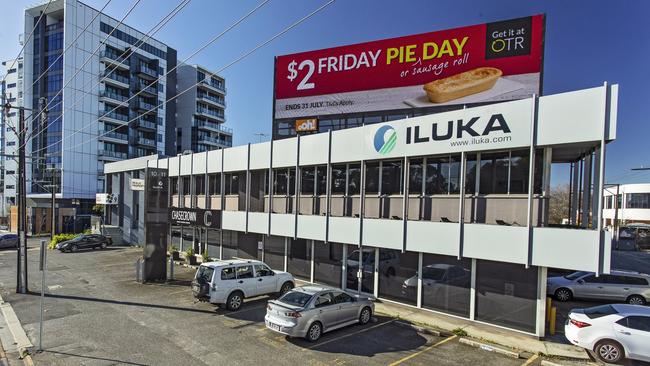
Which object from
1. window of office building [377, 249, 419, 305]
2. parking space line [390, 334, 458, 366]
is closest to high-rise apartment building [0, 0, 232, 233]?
window of office building [377, 249, 419, 305]

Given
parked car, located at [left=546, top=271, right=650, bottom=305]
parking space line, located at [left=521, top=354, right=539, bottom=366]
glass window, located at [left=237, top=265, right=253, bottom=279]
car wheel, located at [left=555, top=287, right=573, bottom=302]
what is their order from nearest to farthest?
1. parking space line, located at [left=521, top=354, right=539, bottom=366]
2. glass window, located at [left=237, top=265, right=253, bottom=279]
3. parked car, located at [left=546, top=271, right=650, bottom=305]
4. car wheel, located at [left=555, top=287, right=573, bottom=302]

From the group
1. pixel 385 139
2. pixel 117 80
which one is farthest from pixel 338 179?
pixel 117 80

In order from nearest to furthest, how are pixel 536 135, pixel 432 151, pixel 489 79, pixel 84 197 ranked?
1. pixel 536 135
2. pixel 432 151
3. pixel 489 79
4. pixel 84 197

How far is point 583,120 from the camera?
37.5 ft

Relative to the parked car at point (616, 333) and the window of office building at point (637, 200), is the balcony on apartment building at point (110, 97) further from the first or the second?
the window of office building at point (637, 200)

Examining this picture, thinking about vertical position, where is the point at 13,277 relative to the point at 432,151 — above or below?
below

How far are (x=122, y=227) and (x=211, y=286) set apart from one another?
28.9 m

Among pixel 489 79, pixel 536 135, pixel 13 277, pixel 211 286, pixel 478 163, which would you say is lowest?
pixel 13 277

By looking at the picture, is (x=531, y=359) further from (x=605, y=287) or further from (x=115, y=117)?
(x=115, y=117)

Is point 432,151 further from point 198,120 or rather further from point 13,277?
point 198,120

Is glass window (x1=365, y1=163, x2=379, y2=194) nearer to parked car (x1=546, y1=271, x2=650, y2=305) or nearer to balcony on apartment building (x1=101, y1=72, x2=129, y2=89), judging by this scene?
parked car (x1=546, y1=271, x2=650, y2=305)

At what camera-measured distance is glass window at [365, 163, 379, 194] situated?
17.4 m

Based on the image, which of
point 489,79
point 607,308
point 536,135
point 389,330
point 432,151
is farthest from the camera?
point 489,79

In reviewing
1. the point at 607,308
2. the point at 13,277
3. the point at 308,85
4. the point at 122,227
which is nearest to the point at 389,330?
the point at 607,308
